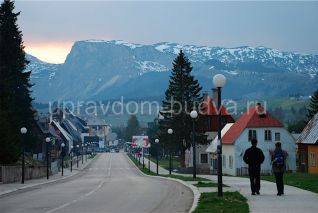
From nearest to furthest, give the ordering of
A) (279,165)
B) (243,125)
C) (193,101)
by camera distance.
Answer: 1. (279,165)
2. (243,125)
3. (193,101)

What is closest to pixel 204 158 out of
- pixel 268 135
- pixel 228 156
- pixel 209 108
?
pixel 209 108

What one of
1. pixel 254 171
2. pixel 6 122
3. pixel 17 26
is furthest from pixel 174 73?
pixel 254 171

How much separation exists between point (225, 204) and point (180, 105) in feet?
213

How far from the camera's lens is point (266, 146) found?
222 ft

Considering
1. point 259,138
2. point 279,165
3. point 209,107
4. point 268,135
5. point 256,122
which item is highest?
point 209,107

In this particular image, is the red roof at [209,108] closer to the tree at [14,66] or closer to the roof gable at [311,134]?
the tree at [14,66]

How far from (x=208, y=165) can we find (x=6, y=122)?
1859 inches

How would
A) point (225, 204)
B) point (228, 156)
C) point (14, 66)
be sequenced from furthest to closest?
point (228, 156)
point (14, 66)
point (225, 204)

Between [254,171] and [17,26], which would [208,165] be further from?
[254,171]

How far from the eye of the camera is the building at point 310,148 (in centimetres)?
5391

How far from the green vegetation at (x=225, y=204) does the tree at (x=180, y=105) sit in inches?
2397

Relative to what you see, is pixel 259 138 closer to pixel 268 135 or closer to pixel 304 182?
pixel 268 135

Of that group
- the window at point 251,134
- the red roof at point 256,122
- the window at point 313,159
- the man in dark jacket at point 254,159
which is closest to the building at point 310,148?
the window at point 313,159

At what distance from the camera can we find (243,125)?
222 ft
